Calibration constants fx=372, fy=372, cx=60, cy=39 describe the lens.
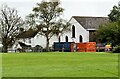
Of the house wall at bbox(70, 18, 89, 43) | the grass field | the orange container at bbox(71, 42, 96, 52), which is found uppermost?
the house wall at bbox(70, 18, 89, 43)

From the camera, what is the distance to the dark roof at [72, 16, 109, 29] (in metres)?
86.6

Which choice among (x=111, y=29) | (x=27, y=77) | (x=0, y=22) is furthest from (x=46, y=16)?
(x=27, y=77)

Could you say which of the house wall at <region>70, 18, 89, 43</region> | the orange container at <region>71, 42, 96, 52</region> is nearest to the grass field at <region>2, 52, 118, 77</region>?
the orange container at <region>71, 42, 96, 52</region>

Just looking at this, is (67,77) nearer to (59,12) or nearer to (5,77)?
(5,77)

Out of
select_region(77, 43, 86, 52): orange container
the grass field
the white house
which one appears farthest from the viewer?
the white house

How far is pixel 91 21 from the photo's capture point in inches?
3462

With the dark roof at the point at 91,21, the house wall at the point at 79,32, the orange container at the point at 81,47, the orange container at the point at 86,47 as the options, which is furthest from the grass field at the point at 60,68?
the house wall at the point at 79,32

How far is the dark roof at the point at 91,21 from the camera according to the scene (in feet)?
284

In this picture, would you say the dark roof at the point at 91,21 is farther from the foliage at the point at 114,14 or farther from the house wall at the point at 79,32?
the foliage at the point at 114,14

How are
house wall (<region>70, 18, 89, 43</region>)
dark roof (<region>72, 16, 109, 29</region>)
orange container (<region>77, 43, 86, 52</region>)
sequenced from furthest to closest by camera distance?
house wall (<region>70, 18, 89, 43</region>) < dark roof (<region>72, 16, 109, 29</region>) < orange container (<region>77, 43, 86, 52</region>)

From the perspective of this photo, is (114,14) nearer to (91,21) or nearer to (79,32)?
(91,21)

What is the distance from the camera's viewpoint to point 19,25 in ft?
254

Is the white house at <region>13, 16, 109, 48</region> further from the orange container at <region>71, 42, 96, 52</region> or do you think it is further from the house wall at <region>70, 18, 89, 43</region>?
the orange container at <region>71, 42, 96, 52</region>

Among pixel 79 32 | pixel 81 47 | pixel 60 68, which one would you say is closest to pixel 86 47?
pixel 81 47
